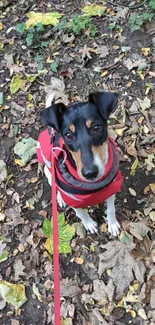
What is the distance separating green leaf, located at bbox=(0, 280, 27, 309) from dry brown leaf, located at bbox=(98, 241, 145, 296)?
78 centimetres

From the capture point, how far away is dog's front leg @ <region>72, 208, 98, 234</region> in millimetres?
4441

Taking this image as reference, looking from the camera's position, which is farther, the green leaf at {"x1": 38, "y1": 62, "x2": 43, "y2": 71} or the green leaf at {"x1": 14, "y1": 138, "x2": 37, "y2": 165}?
the green leaf at {"x1": 38, "y1": 62, "x2": 43, "y2": 71}

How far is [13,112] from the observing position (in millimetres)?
5797

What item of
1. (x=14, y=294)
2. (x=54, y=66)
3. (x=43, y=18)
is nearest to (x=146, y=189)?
(x=14, y=294)

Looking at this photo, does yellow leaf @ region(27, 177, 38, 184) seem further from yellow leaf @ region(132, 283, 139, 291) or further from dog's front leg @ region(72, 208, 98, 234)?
yellow leaf @ region(132, 283, 139, 291)

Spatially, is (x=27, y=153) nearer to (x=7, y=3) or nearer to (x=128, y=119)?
(x=128, y=119)

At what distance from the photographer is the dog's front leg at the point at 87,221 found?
444 cm

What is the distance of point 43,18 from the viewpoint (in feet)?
21.2

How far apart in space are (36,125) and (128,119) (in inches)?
44.2

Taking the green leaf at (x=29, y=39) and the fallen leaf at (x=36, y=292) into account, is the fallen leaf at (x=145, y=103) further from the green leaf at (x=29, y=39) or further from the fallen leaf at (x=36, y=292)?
the fallen leaf at (x=36, y=292)

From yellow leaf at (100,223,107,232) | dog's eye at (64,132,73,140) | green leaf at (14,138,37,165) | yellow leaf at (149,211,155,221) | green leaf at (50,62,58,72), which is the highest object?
dog's eye at (64,132,73,140)

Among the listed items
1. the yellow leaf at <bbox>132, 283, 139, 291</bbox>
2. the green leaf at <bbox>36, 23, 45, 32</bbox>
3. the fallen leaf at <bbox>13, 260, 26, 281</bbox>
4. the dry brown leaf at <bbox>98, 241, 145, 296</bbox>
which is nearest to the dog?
the dry brown leaf at <bbox>98, 241, 145, 296</bbox>

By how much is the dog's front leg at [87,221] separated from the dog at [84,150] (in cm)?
39

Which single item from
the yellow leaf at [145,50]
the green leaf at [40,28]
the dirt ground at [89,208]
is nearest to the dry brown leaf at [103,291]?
the dirt ground at [89,208]
